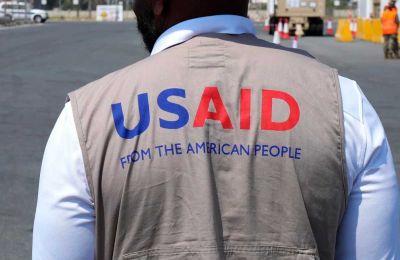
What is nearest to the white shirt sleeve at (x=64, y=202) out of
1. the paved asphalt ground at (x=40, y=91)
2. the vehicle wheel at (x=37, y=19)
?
the paved asphalt ground at (x=40, y=91)

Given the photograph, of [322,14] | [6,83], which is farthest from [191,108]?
[322,14]

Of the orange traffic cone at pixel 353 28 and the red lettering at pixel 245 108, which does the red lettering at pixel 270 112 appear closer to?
the red lettering at pixel 245 108

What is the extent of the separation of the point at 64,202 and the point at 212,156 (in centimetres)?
31

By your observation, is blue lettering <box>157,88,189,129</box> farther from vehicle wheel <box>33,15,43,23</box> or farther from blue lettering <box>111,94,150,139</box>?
vehicle wheel <box>33,15,43,23</box>

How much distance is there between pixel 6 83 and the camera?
17.7 metres

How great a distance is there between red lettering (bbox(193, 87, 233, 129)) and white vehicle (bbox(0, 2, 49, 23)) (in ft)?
194

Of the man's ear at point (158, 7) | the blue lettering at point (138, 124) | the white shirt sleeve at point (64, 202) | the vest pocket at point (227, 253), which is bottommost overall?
the vest pocket at point (227, 253)

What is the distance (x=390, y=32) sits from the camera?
2594 cm

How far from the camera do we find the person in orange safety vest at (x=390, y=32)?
2602 cm

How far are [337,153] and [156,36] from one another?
485 mm

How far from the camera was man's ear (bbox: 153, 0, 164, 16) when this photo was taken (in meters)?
1.99

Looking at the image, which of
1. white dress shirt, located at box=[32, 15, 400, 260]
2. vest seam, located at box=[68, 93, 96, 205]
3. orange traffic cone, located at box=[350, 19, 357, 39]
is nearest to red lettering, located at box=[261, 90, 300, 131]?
white dress shirt, located at box=[32, 15, 400, 260]

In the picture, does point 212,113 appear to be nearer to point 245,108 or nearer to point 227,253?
point 245,108

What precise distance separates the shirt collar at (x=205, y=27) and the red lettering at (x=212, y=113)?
0.56 feet
